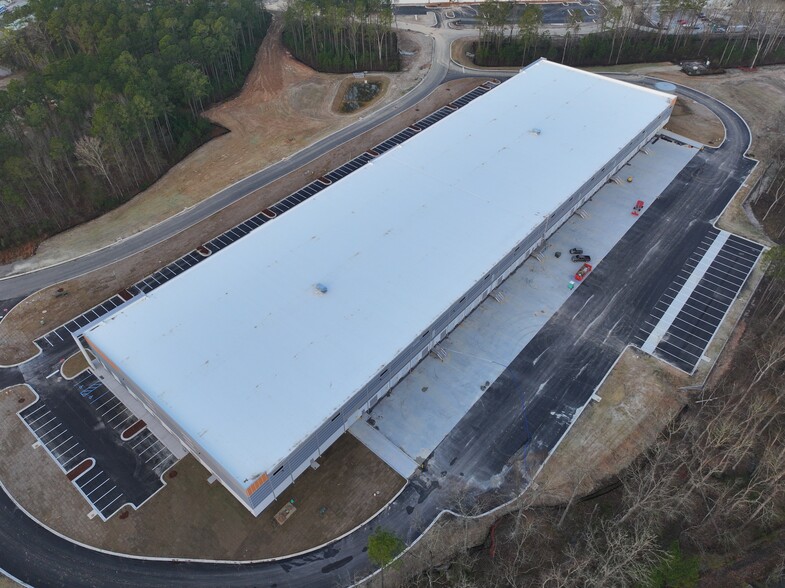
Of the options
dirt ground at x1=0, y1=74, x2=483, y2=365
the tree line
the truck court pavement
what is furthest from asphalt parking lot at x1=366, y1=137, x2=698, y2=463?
dirt ground at x1=0, y1=74, x2=483, y2=365

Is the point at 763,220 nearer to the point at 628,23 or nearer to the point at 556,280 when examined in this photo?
the point at 556,280

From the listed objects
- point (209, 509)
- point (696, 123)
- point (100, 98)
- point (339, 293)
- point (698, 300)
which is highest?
point (100, 98)

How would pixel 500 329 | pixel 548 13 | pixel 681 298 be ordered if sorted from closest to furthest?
1. pixel 500 329
2. pixel 681 298
3. pixel 548 13

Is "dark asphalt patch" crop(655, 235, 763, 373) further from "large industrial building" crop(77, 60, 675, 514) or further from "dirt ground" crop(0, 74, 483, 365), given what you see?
"dirt ground" crop(0, 74, 483, 365)

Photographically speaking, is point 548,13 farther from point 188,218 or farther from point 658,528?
point 658,528

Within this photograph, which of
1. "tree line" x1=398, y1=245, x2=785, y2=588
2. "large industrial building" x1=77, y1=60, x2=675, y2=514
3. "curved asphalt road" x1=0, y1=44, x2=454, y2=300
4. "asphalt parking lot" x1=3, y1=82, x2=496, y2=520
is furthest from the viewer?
"curved asphalt road" x1=0, y1=44, x2=454, y2=300

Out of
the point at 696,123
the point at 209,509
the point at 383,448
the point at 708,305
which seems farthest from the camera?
the point at 696,123

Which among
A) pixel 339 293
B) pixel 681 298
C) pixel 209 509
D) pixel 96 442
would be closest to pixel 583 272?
pixel 681 298
